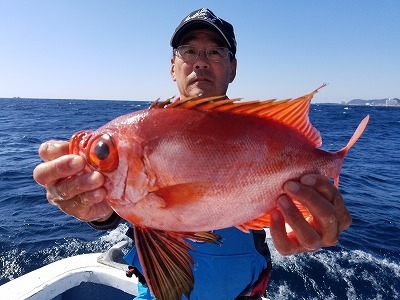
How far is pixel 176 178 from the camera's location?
1.89 meters

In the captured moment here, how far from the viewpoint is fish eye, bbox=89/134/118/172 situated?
186 cm

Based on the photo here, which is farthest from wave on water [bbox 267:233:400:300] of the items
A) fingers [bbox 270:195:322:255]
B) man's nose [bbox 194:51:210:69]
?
man's nose [bbox 194:51:210:69]

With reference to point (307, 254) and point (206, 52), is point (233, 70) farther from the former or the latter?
point (307, 254)

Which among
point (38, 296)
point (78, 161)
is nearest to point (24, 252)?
point (38, 296)

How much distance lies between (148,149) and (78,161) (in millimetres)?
404

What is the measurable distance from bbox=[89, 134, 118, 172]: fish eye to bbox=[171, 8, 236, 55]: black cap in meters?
2.06

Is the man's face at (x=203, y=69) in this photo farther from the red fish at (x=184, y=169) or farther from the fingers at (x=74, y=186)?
the fingers at (x=74, y=186)

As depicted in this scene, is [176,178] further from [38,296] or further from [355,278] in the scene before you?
[355,278]

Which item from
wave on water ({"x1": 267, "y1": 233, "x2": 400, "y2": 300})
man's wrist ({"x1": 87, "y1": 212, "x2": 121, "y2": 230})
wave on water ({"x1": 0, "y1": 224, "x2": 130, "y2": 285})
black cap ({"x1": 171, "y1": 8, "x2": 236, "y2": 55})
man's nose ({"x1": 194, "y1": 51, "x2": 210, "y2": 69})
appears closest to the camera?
man's wrist ({"x1": 87, "y1": 212, "x2": 121, "y2": 230})

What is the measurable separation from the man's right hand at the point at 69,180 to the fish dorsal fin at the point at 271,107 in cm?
54

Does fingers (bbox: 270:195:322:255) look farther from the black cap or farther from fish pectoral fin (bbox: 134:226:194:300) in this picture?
the black cap

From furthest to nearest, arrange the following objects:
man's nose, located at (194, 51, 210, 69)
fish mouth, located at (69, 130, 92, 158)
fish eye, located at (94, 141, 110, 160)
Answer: man's nose, located at (194, 51, 210, 69) < fish mouth, located at (69, 130, 92, 158) < fish eye, located at (94, 141, 110, 160)

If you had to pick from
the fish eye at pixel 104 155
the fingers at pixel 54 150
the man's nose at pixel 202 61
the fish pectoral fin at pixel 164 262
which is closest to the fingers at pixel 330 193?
the fish pectoral fin at pixel 164 262

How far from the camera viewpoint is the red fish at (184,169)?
6.17 ft
